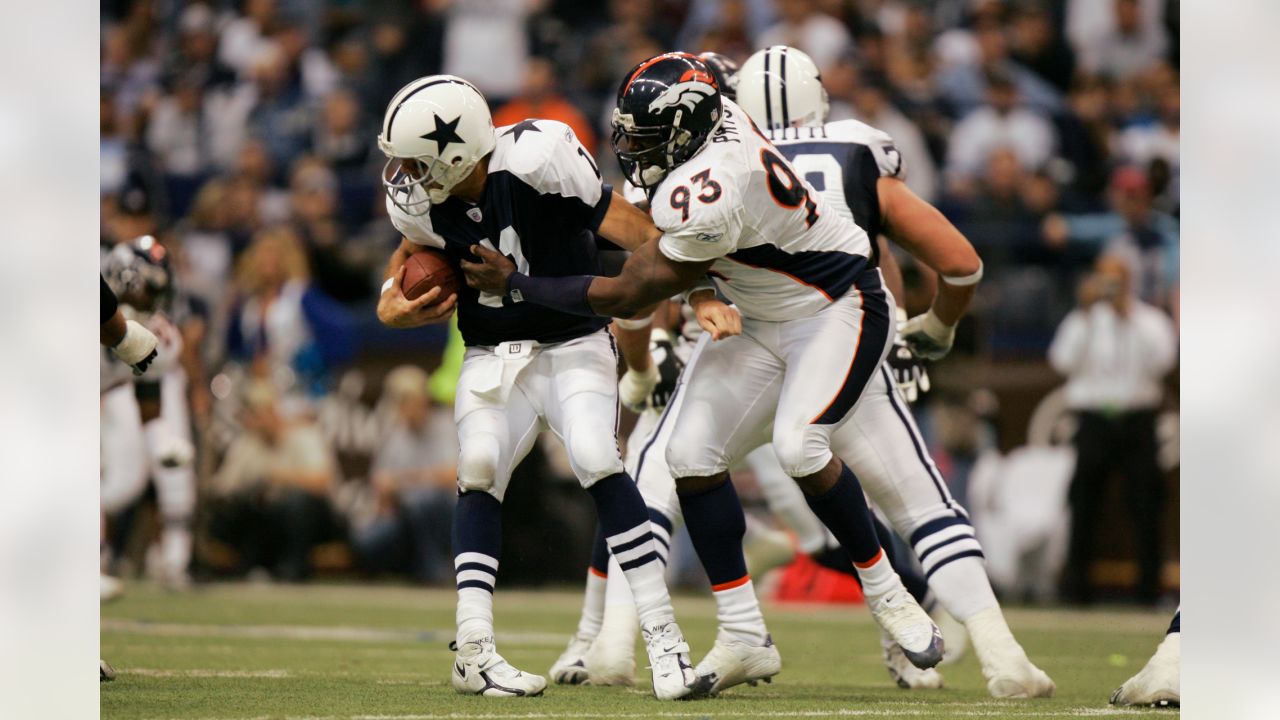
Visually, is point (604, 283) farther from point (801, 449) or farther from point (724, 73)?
point (724, 73)

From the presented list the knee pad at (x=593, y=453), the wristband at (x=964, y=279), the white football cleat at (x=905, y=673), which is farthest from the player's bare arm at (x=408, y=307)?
the white football cleat at (x=905, y=673)

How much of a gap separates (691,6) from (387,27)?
247 centimetres

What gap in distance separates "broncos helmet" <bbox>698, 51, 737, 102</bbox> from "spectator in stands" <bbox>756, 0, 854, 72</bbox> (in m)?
6.09

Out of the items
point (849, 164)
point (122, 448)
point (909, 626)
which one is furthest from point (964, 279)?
point (122, 448)

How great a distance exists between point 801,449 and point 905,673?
1140 millimetres

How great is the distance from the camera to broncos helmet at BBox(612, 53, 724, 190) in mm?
4340

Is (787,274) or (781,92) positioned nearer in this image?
(787,274)

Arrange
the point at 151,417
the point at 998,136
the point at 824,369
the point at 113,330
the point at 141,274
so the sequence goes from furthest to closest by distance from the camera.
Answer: the point at 998,136 → the point at 151,417 → the point at 141,274 → the point at 113,330 → the point at 824,369

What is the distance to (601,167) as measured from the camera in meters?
11.3

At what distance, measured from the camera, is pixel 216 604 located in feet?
28.3

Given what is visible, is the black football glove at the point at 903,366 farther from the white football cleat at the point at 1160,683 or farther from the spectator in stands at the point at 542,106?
the spectator in stands at the point at 542,106

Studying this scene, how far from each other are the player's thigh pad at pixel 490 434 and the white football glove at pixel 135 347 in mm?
971

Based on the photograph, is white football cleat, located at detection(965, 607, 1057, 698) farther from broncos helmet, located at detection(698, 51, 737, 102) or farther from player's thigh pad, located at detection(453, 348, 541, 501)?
broncos helmet, located at detection(698, 51, 737, 102)
